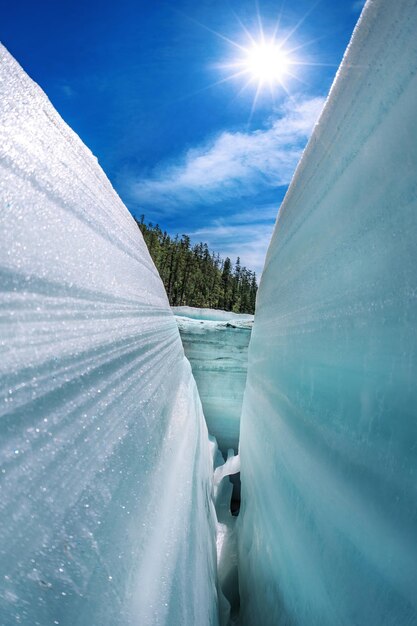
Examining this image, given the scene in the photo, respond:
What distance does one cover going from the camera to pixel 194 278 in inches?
1734

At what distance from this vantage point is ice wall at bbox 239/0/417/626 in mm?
689

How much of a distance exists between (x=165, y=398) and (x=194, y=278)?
42.9 meters

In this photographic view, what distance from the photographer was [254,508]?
1.89 meters

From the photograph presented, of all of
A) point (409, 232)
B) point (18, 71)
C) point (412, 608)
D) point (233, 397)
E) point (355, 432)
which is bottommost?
point (233, 397)

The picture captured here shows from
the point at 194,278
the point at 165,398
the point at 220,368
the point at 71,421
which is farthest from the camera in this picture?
the point at 194,278

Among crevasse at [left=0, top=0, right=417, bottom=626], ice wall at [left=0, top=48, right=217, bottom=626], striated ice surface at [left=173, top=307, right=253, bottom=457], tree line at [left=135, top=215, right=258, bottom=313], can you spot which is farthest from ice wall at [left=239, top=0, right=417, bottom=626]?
tree line at [left=135, top=215, right=258, bottom=313]

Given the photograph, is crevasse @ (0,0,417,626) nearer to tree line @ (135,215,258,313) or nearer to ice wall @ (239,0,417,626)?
ice wall @ (239,0,417,626)

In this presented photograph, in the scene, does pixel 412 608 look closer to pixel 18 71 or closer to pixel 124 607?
pixel 124 607

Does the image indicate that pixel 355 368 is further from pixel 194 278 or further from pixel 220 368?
pixel 194 278

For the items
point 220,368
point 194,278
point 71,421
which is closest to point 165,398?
point 71,421

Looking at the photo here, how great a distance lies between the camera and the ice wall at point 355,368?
0.69 m

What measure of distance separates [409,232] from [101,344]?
693 mm

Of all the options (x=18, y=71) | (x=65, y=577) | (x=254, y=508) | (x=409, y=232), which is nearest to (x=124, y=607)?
(x=65, y=577)

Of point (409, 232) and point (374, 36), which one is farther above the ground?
point (374, 36)
